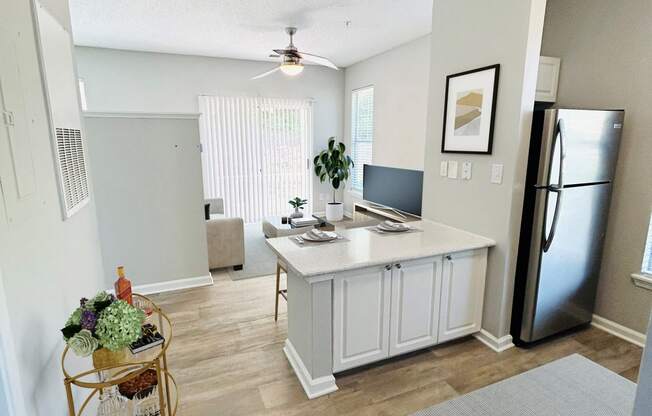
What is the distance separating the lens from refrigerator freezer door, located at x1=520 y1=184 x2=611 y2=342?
2.38 meters

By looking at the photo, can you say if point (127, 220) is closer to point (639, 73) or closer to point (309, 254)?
point (309, 254)

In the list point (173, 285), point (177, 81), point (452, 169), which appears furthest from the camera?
point (177, 81)

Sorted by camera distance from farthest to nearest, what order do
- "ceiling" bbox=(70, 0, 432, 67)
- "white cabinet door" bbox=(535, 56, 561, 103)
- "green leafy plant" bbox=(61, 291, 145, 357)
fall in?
"ceiling" bbox=(70, 0, 432, 67)
"white cabinet door" bbox=(535, 56, 561, 103)
"green leafy plant" bbox=(61, 291, 145, 357)

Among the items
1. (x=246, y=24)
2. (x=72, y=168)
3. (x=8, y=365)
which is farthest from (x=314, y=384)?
(x=246, y=24)

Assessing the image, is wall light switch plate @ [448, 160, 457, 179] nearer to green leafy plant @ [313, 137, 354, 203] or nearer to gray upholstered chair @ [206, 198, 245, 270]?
gray upholstered chair @ [206, 198, 245, 270]

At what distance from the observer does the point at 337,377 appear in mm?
2242

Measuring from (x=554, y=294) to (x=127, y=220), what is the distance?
12.4ft

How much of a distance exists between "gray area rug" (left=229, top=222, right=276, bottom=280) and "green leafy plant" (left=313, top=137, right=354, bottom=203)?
1.66 m

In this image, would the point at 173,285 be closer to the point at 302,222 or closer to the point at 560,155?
the point at 302,222

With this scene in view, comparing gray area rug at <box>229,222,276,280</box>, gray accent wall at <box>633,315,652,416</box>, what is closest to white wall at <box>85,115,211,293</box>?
gray area rug at <box>229,222,276,280</box>

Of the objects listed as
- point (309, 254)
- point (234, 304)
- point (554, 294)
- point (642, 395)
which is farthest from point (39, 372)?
point (554, 294)

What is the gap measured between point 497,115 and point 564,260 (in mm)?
1168

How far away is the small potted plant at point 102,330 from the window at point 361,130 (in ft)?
17.0

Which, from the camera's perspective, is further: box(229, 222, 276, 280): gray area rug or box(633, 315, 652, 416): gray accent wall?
box(229, 222, 276, 280): gray area rug
